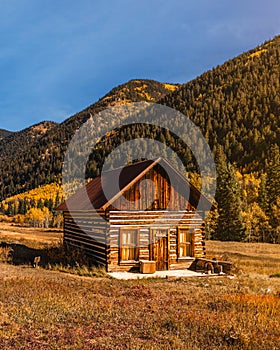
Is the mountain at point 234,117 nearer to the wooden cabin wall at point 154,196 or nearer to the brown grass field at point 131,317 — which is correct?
the wooden cabin wall at point 154,196

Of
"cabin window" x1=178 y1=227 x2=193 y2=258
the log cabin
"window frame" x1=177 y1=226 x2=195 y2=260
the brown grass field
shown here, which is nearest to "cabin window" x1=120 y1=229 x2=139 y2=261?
the log cabin

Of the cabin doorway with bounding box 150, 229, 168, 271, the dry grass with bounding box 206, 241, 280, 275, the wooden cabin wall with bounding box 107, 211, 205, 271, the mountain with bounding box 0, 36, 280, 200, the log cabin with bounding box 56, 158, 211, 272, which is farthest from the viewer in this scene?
the mountain with bounding box 0, 36, 280, 200

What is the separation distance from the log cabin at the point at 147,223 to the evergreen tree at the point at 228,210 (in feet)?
117

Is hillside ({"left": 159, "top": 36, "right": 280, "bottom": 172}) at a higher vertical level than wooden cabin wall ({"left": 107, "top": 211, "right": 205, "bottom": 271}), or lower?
higher

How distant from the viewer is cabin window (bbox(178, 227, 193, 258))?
20.7 m

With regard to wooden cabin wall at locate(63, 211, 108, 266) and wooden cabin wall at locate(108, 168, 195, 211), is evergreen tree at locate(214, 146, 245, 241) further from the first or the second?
wooden cabin wall at locate(108, 168, 195, 211)

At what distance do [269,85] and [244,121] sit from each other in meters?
29.7

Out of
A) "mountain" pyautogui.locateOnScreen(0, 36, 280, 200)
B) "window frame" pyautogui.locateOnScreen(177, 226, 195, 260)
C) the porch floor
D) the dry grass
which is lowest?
the dry grass

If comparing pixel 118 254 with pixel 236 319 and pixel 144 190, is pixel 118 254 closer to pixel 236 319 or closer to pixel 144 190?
pixel 144 190

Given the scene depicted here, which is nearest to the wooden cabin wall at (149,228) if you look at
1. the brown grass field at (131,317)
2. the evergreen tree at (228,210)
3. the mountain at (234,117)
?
the brown grass field at (131,317)

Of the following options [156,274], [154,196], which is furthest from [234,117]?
[156,274]

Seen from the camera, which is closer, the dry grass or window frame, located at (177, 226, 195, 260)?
window frame, located at (177, 226, 195, 260)

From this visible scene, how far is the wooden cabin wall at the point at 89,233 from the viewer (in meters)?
19.2

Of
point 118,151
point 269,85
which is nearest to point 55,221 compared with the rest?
point 118,151
